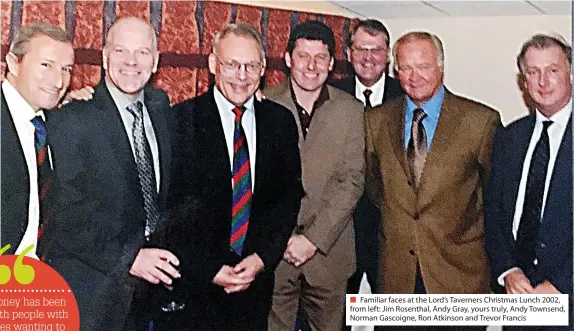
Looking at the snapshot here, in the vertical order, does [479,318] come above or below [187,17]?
below

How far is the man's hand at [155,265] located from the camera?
2707mm

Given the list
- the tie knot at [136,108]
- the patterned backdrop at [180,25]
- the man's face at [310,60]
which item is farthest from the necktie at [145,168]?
the man's face at [310,60]

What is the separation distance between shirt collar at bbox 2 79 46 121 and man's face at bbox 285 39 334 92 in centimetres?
83

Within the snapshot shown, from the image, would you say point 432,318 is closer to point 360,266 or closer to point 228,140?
point 360,266

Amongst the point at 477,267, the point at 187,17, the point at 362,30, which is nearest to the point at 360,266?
the point at 477,267

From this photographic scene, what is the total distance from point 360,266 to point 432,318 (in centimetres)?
29

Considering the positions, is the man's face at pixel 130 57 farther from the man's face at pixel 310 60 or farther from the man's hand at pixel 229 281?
the man's hand at pixel 229 281

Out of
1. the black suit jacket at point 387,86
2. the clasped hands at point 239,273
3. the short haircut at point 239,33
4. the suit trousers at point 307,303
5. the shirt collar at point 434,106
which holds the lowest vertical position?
the suit trousers at point 307,303

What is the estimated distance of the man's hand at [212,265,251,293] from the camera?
2740 mm

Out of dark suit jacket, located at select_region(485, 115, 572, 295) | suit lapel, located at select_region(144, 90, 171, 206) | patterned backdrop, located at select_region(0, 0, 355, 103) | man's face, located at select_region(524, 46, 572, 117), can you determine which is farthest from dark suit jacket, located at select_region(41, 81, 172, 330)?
man's face, located at select_region(524, 46, 572, 117)

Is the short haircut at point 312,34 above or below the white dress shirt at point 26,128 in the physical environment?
above

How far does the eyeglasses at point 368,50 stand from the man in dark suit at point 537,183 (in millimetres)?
451

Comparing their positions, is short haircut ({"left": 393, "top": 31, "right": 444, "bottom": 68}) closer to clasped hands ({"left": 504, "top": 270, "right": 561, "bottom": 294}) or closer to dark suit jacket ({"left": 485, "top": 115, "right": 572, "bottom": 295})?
dark suit jacket ({"left": 485, "top": 115, "right": 572, "bottom": 295})

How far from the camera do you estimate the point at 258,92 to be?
2.74 m
